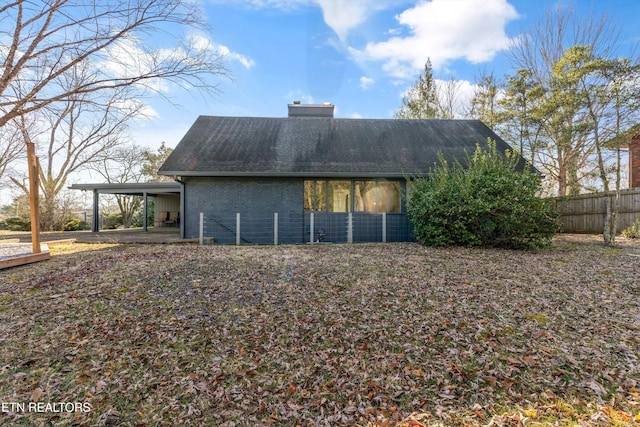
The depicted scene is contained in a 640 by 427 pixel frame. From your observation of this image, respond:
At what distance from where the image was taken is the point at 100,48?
4.92 m

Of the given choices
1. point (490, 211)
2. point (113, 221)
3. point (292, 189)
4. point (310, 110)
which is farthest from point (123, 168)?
point (490, 211)

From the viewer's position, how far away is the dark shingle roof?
9589mm

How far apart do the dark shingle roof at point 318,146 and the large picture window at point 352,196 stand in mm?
600

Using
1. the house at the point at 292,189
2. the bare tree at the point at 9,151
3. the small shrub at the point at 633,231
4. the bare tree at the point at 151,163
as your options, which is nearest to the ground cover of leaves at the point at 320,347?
the house at the point at 292,189

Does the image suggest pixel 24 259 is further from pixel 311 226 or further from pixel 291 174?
pixel 311 226

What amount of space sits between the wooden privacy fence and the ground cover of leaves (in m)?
6.88

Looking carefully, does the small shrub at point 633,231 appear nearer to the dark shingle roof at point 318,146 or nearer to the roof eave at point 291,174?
the dark shingle roof at point 318,146

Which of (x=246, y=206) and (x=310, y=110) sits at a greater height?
(x=310, y=110)

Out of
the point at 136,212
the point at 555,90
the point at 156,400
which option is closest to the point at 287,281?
the point at 156,400

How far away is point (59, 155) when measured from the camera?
18219 mm

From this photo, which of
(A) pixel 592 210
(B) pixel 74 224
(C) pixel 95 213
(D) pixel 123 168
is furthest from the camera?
(D) pixel 123 168

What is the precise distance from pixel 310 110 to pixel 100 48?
10304 millimetres

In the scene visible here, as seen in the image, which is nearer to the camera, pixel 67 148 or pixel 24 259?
pixel 24 259

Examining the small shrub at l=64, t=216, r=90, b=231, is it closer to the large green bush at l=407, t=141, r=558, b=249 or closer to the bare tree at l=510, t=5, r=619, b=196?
the large green bush at l=407, t=141, r=558, b=249
